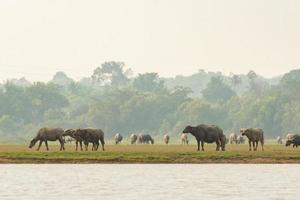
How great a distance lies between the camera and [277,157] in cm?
6825

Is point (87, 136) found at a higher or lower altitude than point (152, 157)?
higher
